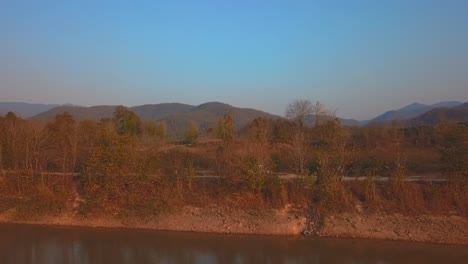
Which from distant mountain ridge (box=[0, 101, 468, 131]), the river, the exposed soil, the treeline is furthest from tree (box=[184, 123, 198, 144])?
the exposed soil

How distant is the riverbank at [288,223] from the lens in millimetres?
26312

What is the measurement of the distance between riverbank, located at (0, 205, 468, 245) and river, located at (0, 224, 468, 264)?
653 millimetres

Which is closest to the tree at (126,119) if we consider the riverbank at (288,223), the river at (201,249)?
the riverbank at (288,223)

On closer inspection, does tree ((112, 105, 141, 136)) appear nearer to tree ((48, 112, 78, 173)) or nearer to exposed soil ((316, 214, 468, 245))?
tree ((48, 112, 78, 173))

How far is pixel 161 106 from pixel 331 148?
497 ft

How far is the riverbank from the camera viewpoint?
86.3 feet

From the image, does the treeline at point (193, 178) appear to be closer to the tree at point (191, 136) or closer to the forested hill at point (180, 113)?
the tree at point (191, 136)

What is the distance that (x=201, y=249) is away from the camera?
25.0 metres

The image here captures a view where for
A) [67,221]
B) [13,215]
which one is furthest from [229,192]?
→ [13,215]

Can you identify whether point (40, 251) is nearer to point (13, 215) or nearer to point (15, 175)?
point (13, 215)

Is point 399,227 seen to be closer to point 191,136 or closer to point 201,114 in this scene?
point 191,136

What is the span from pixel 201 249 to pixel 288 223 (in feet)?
18.6

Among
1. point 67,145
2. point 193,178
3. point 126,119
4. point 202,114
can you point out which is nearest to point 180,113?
point 202,114

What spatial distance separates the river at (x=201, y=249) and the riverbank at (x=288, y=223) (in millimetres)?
653
